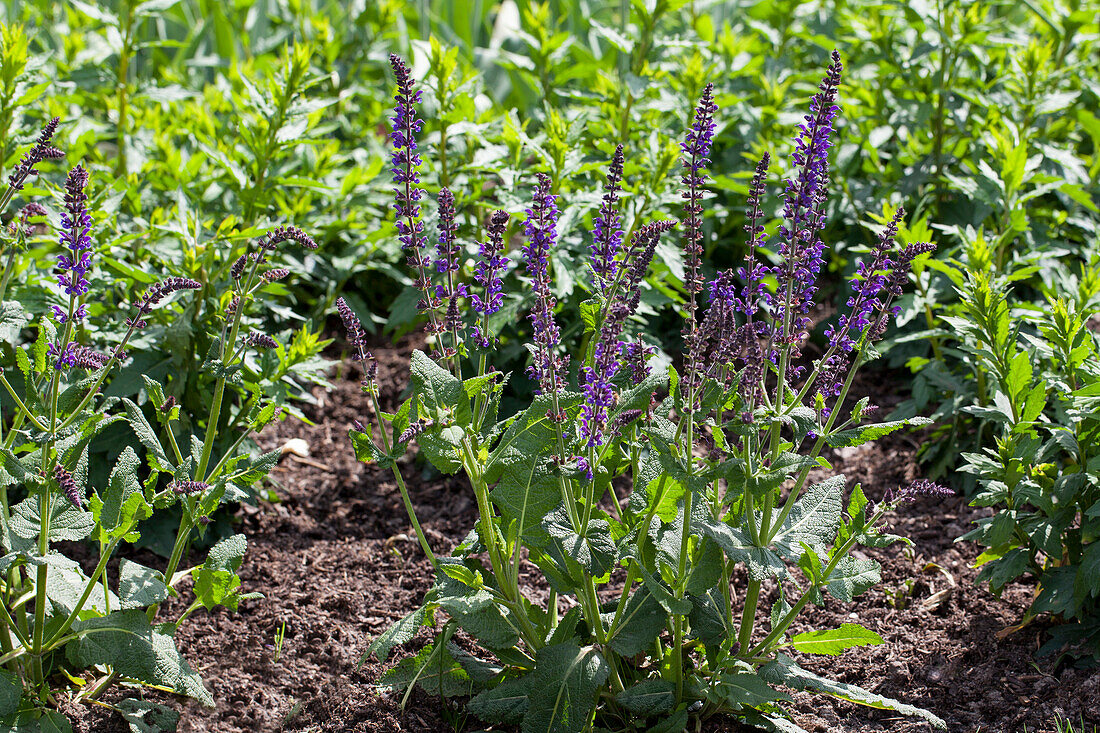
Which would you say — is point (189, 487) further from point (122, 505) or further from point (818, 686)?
point (818, 686)

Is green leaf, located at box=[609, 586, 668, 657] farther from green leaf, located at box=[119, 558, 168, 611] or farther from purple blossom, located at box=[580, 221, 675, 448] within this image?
green leaf, located at box=[119, 558, 168, 611]

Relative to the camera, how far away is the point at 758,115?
5035 millimetres

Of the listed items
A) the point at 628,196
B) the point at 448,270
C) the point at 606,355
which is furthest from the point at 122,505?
the point at 628,196

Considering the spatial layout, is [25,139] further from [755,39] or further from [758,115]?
[755,39]

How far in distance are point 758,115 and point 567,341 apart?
169cm

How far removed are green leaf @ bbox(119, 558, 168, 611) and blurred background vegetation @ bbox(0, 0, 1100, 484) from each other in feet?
3.32

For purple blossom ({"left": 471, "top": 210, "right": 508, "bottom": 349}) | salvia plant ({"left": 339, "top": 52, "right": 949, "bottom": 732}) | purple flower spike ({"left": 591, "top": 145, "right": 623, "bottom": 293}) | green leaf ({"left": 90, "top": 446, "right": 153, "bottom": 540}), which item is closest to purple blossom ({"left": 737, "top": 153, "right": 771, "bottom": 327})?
salvia plant ({"left": 339, "top": 52, "right": 949, "bottom": 732})

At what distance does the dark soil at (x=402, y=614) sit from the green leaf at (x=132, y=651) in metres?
0.41

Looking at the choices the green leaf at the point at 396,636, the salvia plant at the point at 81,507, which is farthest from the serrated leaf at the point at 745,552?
the salvia plant at the point at 81,507

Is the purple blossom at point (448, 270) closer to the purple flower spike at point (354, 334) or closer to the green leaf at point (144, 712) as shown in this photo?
the purple flower spike at point (354, 334)

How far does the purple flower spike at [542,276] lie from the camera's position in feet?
7.88

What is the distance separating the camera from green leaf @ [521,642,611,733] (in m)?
2.54

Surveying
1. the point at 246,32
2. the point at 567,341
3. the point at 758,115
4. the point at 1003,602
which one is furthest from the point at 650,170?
the point at 246,32

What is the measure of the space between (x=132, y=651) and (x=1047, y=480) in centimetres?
269
